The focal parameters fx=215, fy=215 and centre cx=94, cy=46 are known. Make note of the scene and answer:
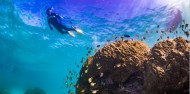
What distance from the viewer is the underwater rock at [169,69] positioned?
4492 mm

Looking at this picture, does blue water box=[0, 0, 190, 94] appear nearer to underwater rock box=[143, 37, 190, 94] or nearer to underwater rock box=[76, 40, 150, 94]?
underwater rock box=[76, 40, 150, 94]

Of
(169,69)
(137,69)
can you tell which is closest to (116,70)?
(137,69)

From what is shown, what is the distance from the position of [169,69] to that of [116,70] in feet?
5.34

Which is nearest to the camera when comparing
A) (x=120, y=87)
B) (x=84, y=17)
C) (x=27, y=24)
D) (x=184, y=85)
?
(x=184, y=85)

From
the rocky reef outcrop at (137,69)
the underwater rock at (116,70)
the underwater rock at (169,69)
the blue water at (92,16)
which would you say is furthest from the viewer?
the blue water at (92,16)

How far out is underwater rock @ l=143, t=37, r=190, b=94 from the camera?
4.49 m

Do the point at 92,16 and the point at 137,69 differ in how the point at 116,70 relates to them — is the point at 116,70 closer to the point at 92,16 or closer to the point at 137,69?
the point at 137,69

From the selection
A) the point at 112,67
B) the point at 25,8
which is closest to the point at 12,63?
the point at 25,8

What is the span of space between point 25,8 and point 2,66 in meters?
52.6

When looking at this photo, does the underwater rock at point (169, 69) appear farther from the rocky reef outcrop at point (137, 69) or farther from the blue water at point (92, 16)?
the blue water at point (92, 16)

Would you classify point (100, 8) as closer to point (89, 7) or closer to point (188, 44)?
point (89, 7)

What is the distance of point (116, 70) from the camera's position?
234 inches

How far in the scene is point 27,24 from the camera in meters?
27.5

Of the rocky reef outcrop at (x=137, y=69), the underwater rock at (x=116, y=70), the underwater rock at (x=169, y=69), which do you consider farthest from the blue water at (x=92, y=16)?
the underwater rock at (x=169, y=69)
